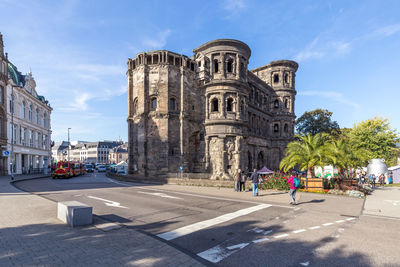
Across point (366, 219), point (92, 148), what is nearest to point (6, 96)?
point (366, 219)

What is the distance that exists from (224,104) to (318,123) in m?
31.5

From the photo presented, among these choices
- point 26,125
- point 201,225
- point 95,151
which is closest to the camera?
point 201,225

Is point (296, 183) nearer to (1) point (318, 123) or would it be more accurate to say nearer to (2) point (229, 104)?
(2) point (229, 104)

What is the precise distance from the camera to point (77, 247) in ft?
18.0

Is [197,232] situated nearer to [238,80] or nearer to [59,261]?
[59,261]

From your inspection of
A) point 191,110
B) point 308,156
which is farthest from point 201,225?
point 191,110

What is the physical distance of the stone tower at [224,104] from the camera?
2902 centimetres

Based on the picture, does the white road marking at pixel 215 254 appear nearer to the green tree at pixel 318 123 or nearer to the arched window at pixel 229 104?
the arched window at pixel 229 104

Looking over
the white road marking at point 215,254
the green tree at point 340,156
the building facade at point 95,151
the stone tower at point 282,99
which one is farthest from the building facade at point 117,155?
the white road marking at point 215,254

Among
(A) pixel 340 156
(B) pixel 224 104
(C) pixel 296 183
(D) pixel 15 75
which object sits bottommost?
(C) pixel 296 183

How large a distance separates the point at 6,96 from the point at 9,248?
36907mm

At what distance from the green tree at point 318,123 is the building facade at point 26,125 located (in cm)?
5168

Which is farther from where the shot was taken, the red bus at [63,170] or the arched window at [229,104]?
the red bus at [63,170]

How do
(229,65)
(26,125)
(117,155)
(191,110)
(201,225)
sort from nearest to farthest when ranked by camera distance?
1. (201,225)
2. (229,65)
3. (191,110)
4. (26,125)
5. (117,155)
